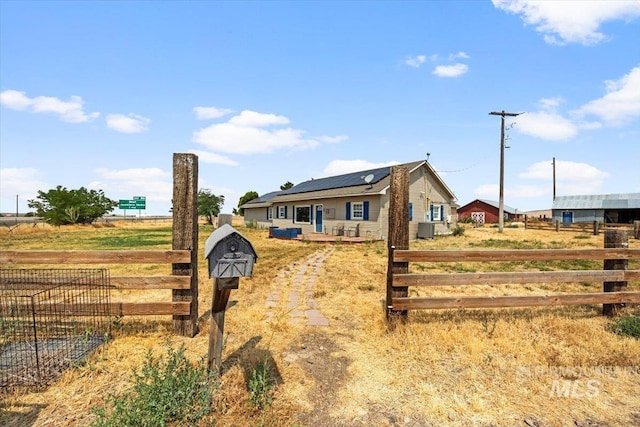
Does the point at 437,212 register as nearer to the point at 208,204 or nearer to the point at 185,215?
the point at 185,215

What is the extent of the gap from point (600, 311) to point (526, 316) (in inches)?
66.4

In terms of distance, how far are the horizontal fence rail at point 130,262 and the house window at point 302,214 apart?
21145 mm

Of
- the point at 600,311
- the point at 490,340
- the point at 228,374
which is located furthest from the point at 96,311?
the point at 600,311

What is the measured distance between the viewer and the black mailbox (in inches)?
120

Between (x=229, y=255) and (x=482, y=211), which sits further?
(x=482, y=211)

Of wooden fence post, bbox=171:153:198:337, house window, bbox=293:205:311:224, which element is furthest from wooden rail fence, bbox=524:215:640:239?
wooden fence post, bbox=171:153:198:337

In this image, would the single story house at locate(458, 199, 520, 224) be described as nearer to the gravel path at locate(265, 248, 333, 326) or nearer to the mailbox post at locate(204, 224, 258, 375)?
the gravel path at locate(265, 248, 333, 326)

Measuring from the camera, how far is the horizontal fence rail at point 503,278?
4.99 metres

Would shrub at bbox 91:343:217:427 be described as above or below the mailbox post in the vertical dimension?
below

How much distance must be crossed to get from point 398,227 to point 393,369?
2072mm

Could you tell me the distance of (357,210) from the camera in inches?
837

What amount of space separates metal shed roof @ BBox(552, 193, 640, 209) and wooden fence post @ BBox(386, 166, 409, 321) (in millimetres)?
49249
